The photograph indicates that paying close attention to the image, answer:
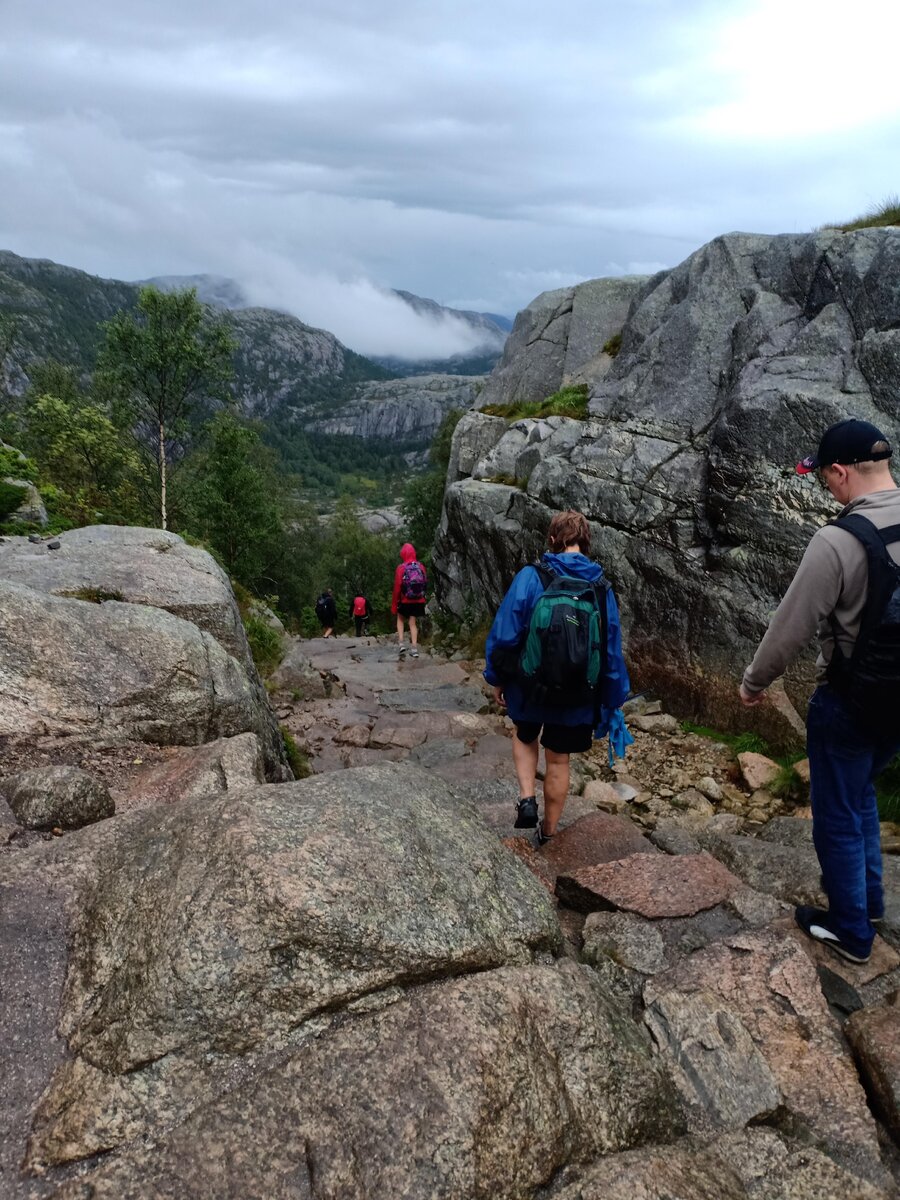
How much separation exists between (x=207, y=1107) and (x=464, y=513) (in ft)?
57.5

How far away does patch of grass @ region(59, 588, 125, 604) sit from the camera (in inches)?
307

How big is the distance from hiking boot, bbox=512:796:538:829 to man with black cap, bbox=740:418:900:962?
7.53 feet

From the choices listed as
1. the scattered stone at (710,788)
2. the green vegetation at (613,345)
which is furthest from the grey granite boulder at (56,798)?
the green vegetation at (613,345)

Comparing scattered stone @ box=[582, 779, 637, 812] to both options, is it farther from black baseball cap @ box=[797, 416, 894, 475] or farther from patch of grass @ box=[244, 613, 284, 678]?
patch of grass @ box=[244, 613, 284, 678]

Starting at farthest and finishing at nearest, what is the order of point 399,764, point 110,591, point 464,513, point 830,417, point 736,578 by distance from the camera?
point 464,513 → point 736,578 → point 830,417 → point 110,591 → point 399,764

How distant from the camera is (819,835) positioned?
4.29 meters

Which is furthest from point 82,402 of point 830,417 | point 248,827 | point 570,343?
point 248,827

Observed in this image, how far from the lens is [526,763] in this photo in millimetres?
6160

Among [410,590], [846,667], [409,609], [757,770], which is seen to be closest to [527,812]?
[846,667]

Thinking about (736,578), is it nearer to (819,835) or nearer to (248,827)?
(819,835)

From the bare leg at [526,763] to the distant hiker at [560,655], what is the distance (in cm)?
1

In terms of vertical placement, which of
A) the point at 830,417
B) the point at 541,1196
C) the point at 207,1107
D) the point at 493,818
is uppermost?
the point at 830,417

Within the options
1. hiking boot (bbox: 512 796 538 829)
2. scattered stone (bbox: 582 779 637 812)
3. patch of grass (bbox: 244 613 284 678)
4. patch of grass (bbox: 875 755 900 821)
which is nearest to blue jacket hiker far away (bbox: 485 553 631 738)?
hiking boot (bbox: 512 796 538 829)

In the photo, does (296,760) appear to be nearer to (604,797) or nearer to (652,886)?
(604,797)
